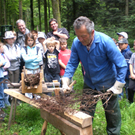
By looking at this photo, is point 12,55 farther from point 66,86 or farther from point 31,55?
Result: point 66,86

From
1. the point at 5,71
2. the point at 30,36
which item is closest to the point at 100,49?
the point at 30,36

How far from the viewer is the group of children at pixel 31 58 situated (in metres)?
4.68

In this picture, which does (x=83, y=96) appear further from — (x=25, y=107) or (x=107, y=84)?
(x=25, y=107)

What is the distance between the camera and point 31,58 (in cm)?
462

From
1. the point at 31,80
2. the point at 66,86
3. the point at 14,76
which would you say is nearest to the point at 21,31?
the point at 14,76

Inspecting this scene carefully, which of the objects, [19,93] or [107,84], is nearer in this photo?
[107,84]

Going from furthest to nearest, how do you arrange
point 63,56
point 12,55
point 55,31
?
point 55,31 → point 63,56 → point 12,55

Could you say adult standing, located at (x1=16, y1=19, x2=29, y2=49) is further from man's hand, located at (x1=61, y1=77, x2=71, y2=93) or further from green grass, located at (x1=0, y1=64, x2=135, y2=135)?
man's hand, located at (x1=61, y1=77, x2=71, y2=93)

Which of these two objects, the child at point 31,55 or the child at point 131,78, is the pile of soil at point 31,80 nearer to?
the child at point 31,55

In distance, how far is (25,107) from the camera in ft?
16.0

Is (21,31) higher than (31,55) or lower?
higher

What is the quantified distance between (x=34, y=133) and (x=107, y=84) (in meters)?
1.95

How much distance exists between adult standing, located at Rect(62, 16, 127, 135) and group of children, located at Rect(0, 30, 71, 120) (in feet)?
6.34

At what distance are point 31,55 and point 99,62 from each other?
8.20ft
